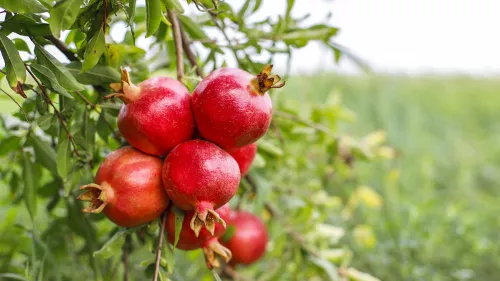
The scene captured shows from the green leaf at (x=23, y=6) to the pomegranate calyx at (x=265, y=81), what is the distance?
0.26 meters

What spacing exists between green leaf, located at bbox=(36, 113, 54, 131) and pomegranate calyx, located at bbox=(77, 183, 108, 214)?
11 centimetres

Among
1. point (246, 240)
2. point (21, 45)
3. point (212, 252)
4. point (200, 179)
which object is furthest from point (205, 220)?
point (246, 240)

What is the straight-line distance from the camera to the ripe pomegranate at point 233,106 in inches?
27.1

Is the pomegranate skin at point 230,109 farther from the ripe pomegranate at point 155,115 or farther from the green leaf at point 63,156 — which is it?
the green leaf at point 63,156

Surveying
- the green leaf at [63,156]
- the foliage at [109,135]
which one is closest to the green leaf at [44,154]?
the foliage at [109,135]

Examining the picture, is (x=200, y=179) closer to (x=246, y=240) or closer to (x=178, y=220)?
(x=178, y=220)

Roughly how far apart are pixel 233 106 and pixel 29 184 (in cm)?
42

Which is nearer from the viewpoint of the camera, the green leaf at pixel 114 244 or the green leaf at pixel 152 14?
the green leaf at pixel 152 14

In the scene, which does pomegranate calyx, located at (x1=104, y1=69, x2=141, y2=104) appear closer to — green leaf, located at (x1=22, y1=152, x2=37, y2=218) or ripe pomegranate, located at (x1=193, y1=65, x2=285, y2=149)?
ripe pomegranate, located at (x1=193, y1=65, x2=285, y2=149)

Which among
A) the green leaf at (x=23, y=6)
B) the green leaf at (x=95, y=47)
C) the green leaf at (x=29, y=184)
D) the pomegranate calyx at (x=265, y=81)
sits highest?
the green leaf at (x=23, y=6)

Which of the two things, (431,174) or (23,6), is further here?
(431,174)

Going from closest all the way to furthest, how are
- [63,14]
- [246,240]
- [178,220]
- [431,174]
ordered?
[63,14], [178,220], [246,240], [431,174]

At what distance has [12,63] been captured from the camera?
26.5 inches

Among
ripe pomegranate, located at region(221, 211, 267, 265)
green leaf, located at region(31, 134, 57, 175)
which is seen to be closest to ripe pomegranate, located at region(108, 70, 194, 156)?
green leaf, located at region(31, 134, 57, 175)
